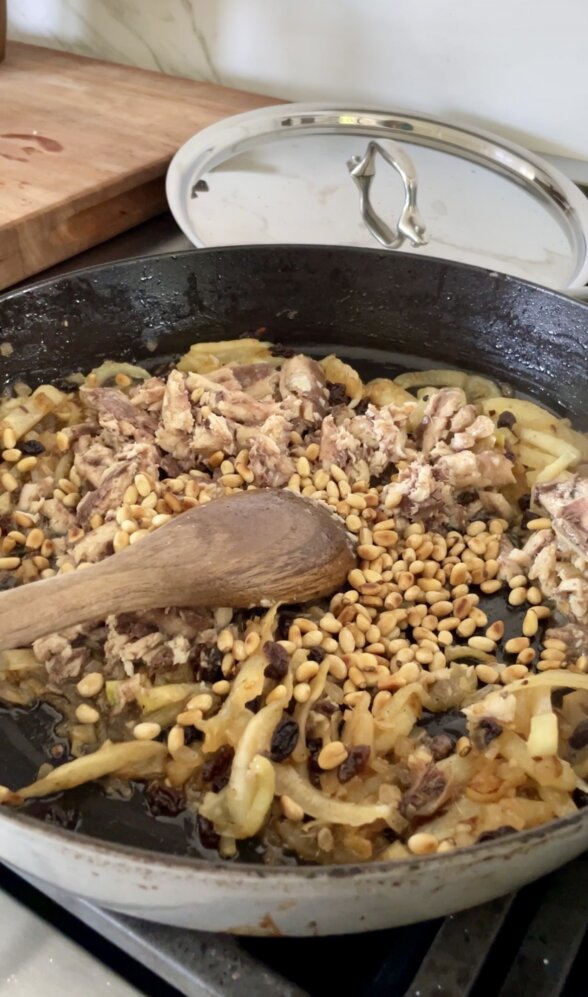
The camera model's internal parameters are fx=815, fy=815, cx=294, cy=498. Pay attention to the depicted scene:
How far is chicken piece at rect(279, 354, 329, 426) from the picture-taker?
1.43 metres

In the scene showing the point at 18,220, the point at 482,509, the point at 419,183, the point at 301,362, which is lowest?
the point at 482,509

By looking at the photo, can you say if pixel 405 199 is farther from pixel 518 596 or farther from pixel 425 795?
pixel 425 795

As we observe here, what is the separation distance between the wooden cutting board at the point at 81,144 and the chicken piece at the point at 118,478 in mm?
494

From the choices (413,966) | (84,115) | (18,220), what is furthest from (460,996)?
(84,115)

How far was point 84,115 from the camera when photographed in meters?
1.98

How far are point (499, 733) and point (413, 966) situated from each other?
0.28 m

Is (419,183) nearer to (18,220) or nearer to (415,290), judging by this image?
(415,290)

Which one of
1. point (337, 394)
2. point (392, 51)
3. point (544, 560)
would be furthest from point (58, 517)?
point (392, 51)

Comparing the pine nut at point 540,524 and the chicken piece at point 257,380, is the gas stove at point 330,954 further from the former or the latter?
the chicken piece at point 257,380

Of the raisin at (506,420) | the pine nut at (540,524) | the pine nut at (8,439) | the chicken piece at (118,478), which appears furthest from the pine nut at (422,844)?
the pine nut at (8,439)

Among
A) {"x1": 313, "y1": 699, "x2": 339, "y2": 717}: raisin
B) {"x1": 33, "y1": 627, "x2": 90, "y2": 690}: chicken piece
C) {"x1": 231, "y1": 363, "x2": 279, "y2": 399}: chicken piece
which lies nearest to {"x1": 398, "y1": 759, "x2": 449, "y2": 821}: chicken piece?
{"x1": 313, "y1": 699, "x2": 339, "y2": 717}: raisin

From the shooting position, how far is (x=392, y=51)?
1.93 metres

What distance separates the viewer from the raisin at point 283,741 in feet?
3.19

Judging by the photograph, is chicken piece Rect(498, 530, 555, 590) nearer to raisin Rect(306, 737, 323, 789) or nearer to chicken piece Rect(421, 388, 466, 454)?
chicken piece Rect(421, 388, 466, 454)
